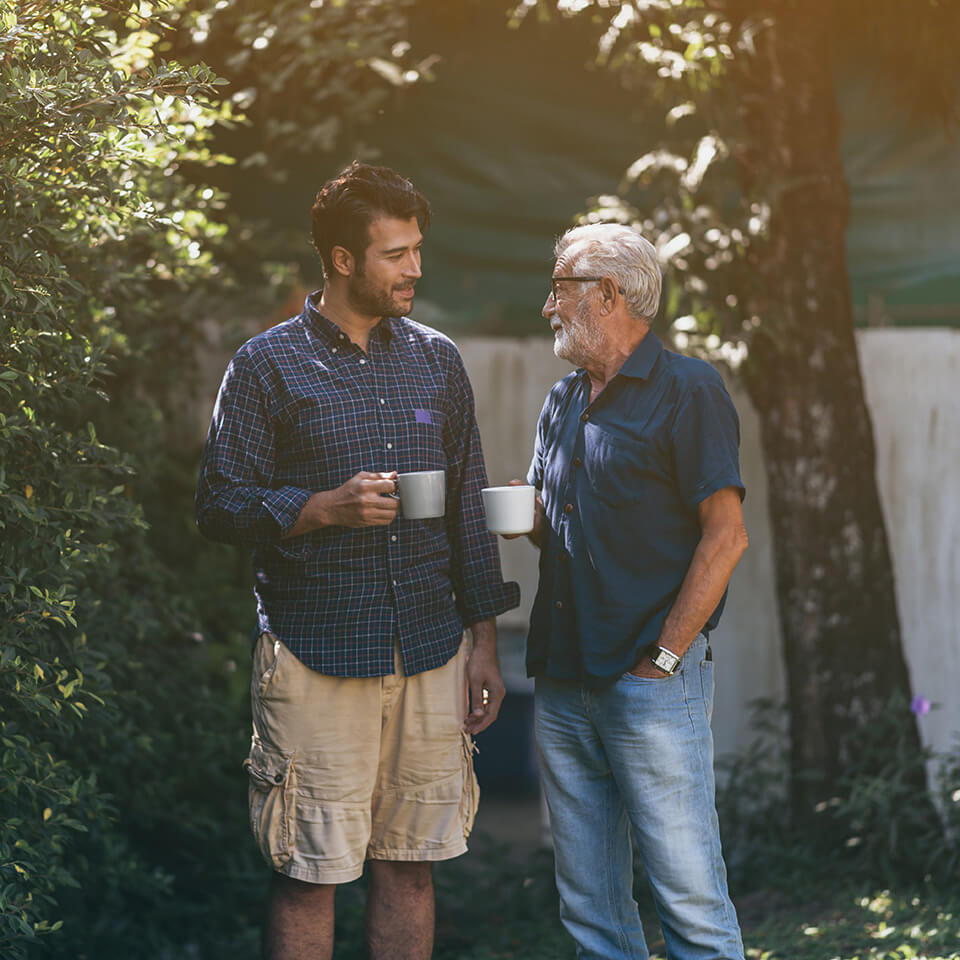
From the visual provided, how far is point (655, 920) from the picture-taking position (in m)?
4.36

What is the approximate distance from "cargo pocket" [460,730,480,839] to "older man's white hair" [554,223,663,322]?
115 cm

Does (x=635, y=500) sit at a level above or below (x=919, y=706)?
above

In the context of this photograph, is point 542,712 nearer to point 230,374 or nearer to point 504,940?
point 230,374

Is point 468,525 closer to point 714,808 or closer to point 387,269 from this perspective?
point 387,269

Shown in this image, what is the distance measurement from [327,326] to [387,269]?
22 cm

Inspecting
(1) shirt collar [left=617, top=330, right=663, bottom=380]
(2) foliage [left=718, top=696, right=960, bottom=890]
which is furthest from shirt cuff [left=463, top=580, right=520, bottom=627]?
(2) foliage [left=718, top=696, right=960, bottom=890]

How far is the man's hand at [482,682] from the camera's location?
3.08 metres

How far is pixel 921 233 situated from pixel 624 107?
1.44 meters

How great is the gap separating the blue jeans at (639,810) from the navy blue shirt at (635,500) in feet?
0.34

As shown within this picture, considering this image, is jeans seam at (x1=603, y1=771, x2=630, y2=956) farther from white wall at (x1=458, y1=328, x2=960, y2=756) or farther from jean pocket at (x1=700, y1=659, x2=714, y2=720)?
white wall at (x1=458, y1=328, x2=960, y2=756)

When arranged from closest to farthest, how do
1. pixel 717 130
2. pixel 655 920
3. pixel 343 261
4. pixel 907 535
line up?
pixel 343 261 < pixel 655 920 < pixel 717 130 < pixel 907 535

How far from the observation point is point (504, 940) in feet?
13.9

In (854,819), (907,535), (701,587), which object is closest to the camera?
(701,587)

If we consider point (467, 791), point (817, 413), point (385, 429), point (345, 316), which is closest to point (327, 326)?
point (345, 316)
